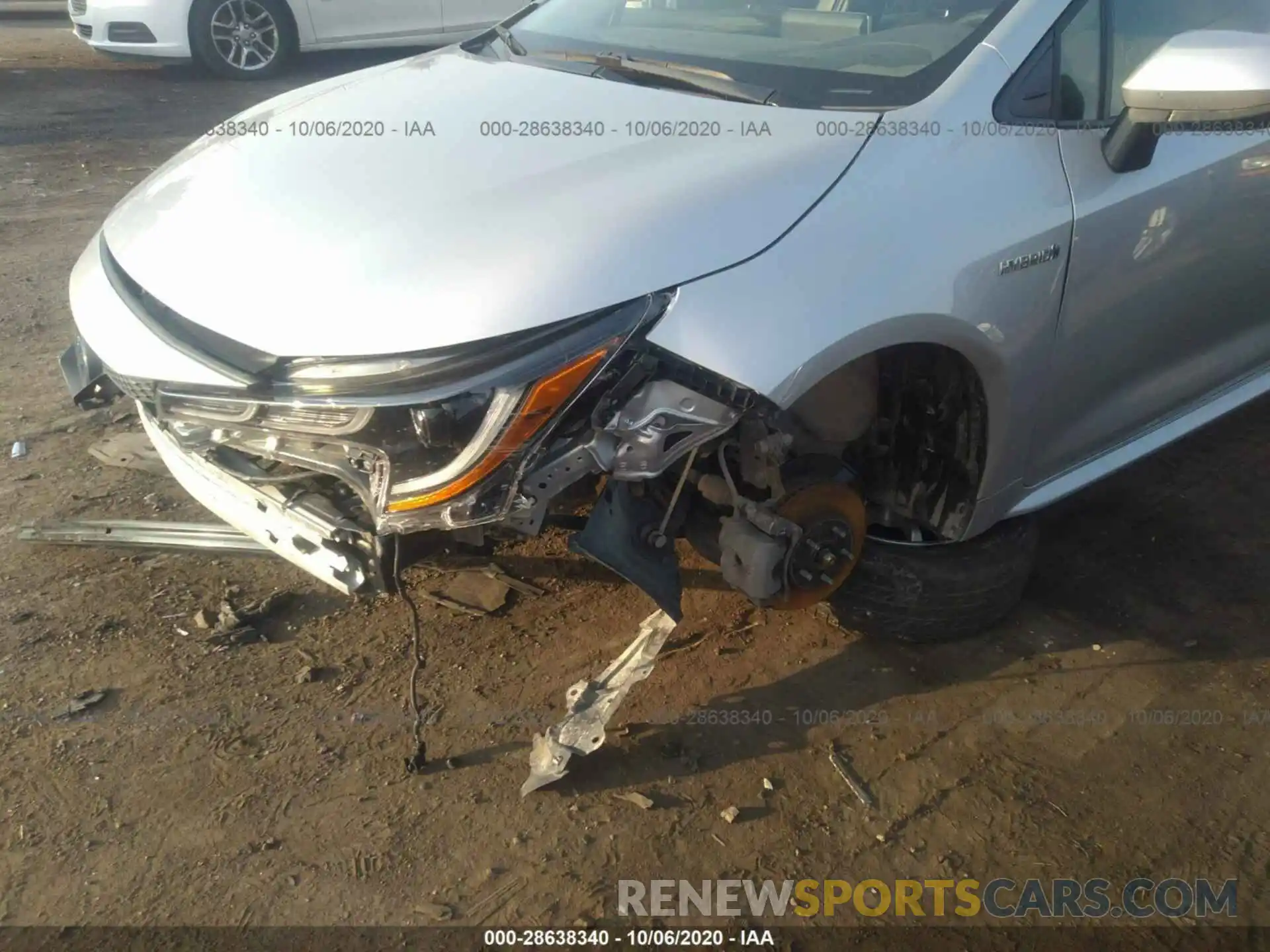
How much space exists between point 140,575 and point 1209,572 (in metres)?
3.07

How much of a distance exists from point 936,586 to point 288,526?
1.54 metres

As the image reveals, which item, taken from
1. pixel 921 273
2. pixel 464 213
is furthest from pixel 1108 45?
pixel 464 213

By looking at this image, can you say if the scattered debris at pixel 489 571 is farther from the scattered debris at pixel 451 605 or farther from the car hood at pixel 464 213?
the car hood at pixel 464 213

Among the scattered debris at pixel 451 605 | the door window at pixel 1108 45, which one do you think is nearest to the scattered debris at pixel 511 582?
the scattered debris at pixel 451 605

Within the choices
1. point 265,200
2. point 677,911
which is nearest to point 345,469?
point 265,200

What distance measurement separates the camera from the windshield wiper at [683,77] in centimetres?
242

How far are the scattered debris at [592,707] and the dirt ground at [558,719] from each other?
7 cm

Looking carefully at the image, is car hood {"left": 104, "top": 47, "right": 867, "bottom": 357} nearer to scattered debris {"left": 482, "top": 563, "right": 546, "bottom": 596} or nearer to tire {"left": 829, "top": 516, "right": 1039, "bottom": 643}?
tire {"left": 829, "top": 516, "right": 1039, "bottom": 643}

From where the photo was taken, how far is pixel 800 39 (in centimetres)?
270

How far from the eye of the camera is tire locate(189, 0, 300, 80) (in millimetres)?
8797

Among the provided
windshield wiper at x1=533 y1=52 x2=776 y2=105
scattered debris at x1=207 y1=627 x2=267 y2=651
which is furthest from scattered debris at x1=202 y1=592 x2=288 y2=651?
windshield wiper at x1=533 y1=52 x2=776 y2=105

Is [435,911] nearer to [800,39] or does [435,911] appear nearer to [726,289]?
[726,289]

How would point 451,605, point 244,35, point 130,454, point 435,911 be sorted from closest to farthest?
1. point 435,911
2. point 451,605
3. point 130,454
4. point 244,35

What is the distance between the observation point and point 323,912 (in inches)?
79.4
